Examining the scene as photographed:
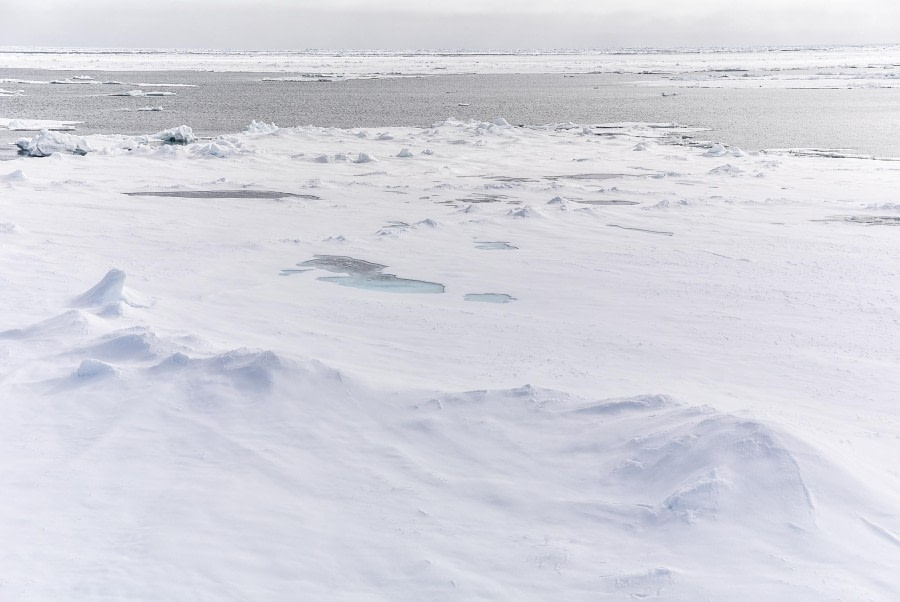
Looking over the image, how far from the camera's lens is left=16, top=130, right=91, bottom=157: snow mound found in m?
15.2

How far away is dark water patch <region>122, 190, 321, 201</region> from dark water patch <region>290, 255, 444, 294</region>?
3.72 meters

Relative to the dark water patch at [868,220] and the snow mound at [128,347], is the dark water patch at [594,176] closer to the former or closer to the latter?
the dark water patch at [868,220]

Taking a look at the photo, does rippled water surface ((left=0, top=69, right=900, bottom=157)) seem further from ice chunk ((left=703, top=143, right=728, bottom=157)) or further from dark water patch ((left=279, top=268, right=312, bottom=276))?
dark water patch ((left=279, top=268, right=312, bottom=276))

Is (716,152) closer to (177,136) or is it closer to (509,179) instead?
(509,179)

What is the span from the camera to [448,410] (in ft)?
14.2

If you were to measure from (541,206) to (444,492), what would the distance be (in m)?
7.18

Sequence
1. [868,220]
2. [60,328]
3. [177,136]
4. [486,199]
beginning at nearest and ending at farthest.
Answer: [60,328]
[868,220]
[486,199]
[177,136]

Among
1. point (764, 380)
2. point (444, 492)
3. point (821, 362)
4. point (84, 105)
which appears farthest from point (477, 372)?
point (84, 105)

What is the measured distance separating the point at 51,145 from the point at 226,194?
5890 mm

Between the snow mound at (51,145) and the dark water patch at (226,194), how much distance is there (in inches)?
201

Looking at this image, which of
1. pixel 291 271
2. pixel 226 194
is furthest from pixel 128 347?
pixel 226 194

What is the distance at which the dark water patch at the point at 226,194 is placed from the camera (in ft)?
36.9

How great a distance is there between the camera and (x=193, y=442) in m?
4.05

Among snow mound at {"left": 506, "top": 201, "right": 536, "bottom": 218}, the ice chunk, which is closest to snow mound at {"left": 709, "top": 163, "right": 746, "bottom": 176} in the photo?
the ice chunk
